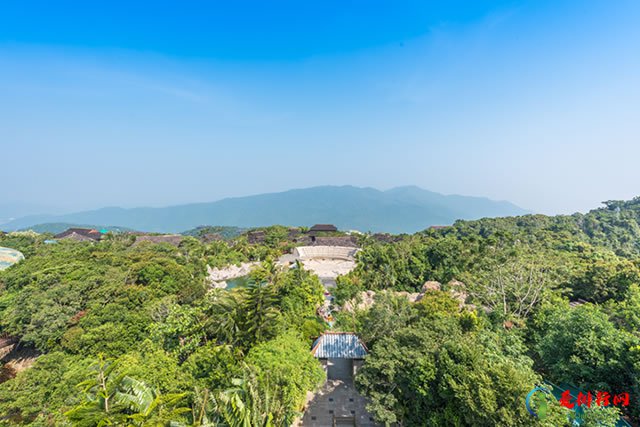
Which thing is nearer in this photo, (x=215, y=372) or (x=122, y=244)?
(x=215, y=372)

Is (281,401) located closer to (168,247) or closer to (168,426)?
(168,426)

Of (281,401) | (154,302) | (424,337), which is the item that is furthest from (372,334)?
(154,302)

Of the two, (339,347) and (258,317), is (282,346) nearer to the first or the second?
(258,317)

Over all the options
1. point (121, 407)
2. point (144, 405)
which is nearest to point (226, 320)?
point (144, 405)
